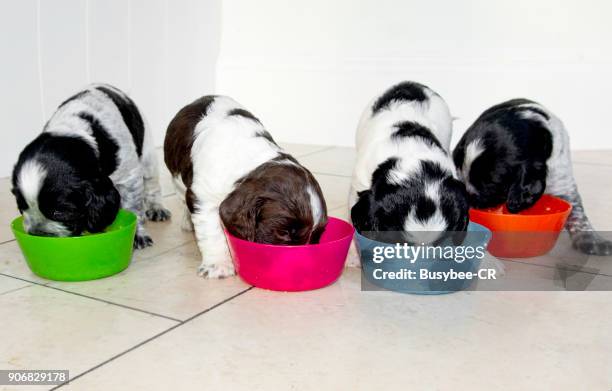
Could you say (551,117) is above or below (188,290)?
above

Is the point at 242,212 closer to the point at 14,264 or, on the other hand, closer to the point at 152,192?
the point at 14,264

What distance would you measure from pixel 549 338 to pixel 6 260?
2911 millimetres

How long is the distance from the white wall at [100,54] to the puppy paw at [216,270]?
306cm

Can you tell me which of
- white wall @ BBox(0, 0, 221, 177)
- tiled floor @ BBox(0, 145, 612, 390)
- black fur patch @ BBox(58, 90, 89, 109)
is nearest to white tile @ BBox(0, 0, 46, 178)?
white wall @ BBox(0, 0, 221, 177)

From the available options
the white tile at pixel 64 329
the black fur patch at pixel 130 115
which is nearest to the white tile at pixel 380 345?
the white tile at pixel 64 329

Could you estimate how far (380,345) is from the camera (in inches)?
110

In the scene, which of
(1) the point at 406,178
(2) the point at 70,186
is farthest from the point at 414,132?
(2) the point at 70,186

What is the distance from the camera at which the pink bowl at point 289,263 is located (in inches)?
124

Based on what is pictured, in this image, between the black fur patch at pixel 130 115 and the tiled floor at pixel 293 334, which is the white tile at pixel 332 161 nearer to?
the black fur patch at pixel 130 115

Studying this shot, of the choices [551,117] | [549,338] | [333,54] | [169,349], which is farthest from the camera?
[333,54]

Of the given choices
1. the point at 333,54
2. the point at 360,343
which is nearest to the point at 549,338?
the point at 360,343

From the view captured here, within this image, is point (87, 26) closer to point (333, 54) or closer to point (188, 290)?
point (333, 54)

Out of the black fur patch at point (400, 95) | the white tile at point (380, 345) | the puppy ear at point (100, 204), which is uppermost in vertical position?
the black fur patch at point (400, 95)

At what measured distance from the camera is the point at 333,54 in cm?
763
